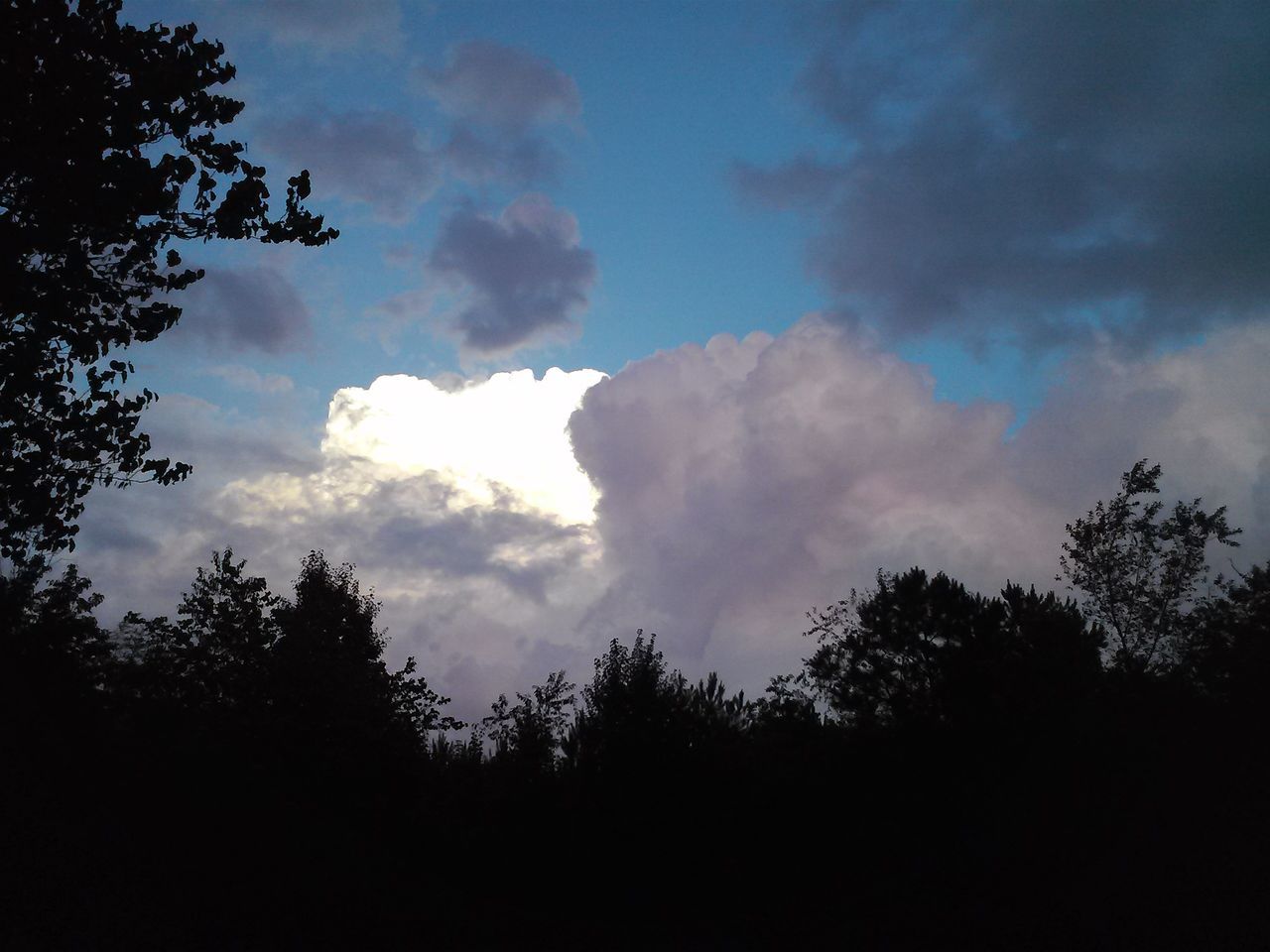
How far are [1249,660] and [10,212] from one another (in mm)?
43171

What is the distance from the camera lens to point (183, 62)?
12500 mm

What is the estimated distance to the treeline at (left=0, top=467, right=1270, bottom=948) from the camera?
16.5 m

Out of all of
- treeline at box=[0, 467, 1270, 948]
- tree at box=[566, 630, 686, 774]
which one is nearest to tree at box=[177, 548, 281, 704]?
treeline at box=[0, 467, 1270, 948]

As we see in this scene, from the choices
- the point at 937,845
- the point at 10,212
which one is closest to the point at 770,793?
the point at 937,845

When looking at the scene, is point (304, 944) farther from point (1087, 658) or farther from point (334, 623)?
point (1087, 658)

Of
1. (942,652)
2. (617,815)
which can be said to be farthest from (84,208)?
(942,652)

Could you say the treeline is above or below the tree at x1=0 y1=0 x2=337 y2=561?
below

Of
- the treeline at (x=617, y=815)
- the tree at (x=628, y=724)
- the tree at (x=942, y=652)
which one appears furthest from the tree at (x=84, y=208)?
the tree at (x=942, y=652)

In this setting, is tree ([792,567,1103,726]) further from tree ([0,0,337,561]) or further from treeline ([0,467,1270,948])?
tree ([0,0,337,561])

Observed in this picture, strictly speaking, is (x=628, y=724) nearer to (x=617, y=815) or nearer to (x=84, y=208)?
(x=617, y=815)

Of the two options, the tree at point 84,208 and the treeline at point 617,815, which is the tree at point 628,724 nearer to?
the treeline at point 617,815

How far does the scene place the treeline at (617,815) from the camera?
16.5 meters

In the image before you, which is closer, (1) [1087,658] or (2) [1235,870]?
(2) [1235,870]

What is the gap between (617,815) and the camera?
27891mm
